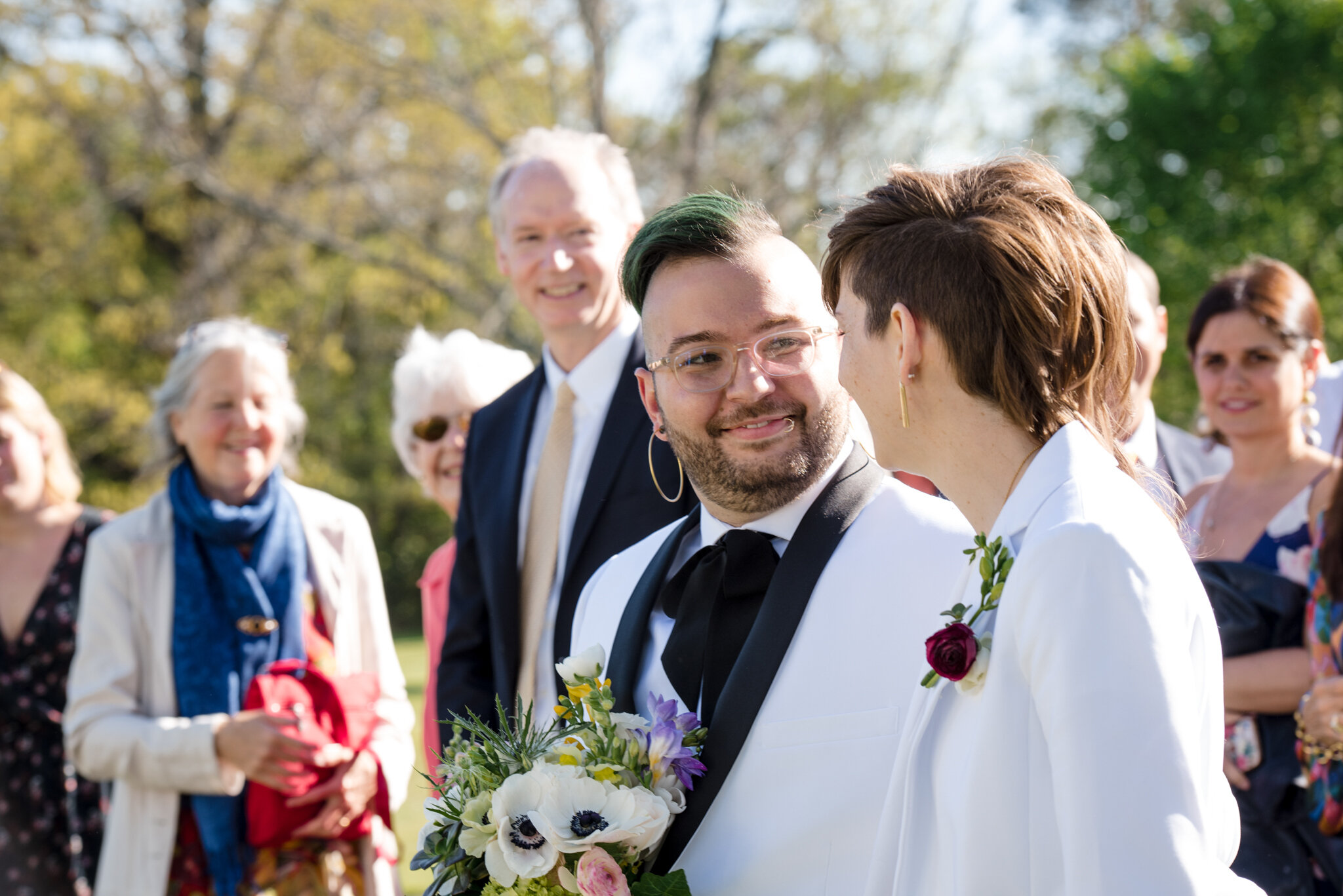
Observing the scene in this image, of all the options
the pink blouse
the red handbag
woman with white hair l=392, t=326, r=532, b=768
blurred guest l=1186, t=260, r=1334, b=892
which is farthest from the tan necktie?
blurred guest l=1186, t=260, r=1334, b=892

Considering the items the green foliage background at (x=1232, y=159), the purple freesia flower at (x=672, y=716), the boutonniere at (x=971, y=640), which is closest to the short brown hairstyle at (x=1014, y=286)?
the boutonniere at (x=971, y=640)

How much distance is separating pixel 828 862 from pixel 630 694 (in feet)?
1.87

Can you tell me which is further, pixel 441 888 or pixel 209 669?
pixel 209 669

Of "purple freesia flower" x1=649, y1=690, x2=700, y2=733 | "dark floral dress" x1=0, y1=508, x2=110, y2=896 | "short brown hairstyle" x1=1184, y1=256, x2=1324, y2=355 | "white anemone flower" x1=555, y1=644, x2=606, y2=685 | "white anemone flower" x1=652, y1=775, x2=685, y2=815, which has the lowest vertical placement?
Result: "dark floral dress" x1=0, y1=508, x2=110, y2=896

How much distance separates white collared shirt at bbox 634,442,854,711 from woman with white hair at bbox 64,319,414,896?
6.16 feet

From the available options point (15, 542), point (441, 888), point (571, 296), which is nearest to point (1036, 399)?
point (441, 888)

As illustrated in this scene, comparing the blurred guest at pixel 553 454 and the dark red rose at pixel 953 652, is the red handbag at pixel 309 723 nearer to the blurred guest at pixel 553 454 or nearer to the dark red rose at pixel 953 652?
the blurred guest at pixel 553 454

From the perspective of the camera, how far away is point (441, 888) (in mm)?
2311

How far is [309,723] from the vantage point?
3.97 m

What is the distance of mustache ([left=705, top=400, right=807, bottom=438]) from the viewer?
7.98 feet

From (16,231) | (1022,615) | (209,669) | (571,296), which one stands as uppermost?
(16,231)

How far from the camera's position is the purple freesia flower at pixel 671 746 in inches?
84.6

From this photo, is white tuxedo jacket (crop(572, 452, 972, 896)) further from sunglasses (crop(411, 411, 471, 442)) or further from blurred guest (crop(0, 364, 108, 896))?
blurred guest (crop(0, 364, 108, 896))

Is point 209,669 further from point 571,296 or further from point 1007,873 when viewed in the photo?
point 1007,873
